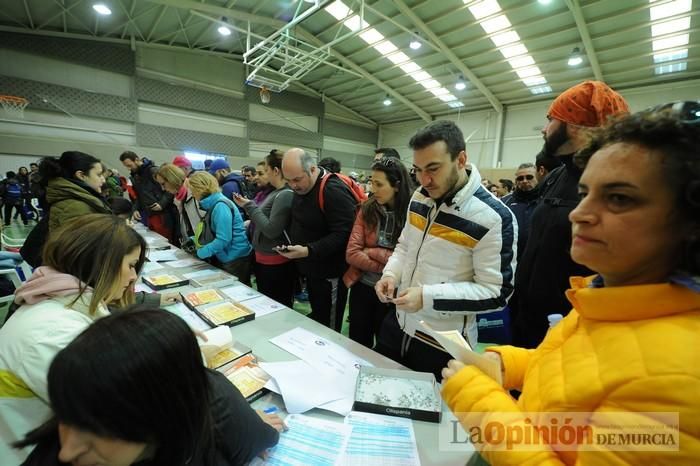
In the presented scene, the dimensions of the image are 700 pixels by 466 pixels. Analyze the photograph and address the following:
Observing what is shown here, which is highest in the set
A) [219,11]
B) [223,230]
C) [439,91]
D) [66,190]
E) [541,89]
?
[219,11]

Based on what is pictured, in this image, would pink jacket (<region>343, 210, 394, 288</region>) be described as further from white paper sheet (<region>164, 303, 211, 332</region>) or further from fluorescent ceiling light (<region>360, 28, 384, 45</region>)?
fluorescent ceiling light (<region>360, 28, 384, 45</region>)

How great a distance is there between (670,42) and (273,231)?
28.7 feet

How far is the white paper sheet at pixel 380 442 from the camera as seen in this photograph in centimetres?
77

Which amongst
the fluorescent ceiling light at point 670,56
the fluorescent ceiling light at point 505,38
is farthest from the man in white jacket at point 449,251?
the fluorescent ceiling light at point 670,56

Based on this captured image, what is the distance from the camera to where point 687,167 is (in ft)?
1.46

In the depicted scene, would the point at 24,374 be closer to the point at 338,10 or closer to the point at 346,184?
the point at 346,184

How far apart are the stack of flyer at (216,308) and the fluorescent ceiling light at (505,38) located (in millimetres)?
8189

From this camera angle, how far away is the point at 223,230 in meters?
2.28

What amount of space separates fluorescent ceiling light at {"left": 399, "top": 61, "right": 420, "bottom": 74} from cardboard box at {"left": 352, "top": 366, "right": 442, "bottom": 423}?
9.82 m

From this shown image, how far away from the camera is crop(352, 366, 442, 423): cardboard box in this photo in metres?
0.91

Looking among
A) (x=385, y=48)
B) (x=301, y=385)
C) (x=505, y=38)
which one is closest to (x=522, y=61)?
(x=505, y=38)

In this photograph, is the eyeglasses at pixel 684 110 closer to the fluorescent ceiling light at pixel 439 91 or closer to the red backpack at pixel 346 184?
the red backpack at pixel 346 184

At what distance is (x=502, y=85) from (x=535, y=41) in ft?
7.94

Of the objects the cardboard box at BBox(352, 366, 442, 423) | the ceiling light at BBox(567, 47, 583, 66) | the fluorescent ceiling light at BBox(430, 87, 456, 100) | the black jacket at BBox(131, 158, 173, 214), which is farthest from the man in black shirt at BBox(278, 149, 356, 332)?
the fluorescent ceiling light at BBox(430, 87, 456, 100)
